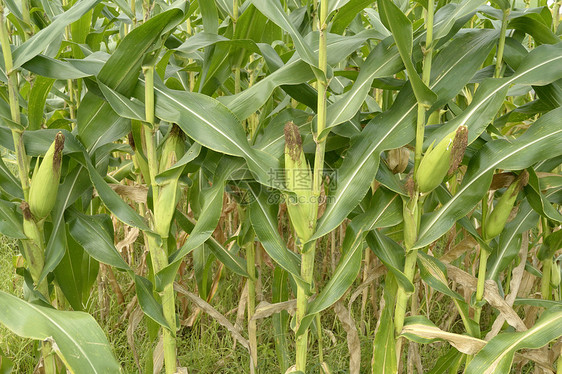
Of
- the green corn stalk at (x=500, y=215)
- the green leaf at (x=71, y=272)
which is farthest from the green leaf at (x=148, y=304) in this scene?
the green corn stalk at (x=500, y=215)

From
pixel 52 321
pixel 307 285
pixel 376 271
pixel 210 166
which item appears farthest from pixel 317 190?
A: pixel 52 321

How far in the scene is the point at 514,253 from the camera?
2.08 meters

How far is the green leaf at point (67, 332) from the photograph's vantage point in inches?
56.6

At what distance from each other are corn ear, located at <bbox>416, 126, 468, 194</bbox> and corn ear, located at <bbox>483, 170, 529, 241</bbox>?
0.36 metres

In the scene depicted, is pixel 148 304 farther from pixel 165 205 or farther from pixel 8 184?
pixel 8 184

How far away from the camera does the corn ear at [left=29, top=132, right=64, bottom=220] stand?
5.29 ft

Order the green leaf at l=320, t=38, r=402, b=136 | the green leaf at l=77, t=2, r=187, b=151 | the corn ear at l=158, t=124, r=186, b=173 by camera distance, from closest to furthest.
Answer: the green leaf at l=77, t=2, r=187, b=151 → the green leaf at l=320, t=38, r=402, b=136 → the corn ear at l=158, t=124, r=186, b=173

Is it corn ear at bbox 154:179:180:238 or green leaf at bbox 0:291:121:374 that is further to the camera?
corn ear at bbox 154:179:180:238

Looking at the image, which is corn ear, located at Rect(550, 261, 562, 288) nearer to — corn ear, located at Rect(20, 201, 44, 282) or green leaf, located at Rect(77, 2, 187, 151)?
green leaf, located at Rect(77, 2, 187, 151)

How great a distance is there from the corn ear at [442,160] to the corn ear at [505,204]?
362 millimetres

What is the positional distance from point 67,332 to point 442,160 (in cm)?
136

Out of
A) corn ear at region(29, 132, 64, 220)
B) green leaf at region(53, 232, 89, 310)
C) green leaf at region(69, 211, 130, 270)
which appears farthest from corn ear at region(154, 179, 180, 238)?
green leaf at region(53, 232, 89, 310)

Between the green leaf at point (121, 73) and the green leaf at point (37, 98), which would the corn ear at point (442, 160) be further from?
the green leaf at point (37, 98)

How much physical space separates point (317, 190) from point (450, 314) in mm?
1916
